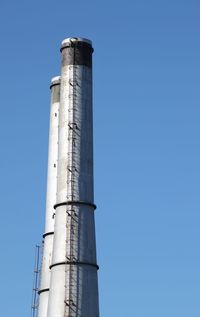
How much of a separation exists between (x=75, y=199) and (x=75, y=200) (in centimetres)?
7

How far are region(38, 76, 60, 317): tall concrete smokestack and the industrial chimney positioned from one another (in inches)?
272

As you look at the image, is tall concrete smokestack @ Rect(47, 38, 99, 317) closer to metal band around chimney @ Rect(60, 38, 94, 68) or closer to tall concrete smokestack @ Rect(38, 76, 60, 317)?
metal band around chimney @ Rect(60, 38, 94, 68)

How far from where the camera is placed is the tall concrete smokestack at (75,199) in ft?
149

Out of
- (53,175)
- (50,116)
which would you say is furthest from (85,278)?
(50,116)

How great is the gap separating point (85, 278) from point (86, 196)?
5.30m

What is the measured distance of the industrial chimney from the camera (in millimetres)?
45375

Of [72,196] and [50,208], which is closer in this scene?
[72,196]

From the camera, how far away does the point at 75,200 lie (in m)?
47.0

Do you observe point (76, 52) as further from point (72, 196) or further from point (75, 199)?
point (75, 199)

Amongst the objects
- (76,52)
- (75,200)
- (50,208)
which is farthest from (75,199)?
(76,52)

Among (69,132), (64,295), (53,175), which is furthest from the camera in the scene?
(53,175)

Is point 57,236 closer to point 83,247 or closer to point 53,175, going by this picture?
point 83,247

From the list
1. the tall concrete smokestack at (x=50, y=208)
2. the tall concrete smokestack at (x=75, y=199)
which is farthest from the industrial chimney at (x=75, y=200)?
the tall concrete smokestack at (x=50, y=208)

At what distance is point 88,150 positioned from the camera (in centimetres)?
4878
